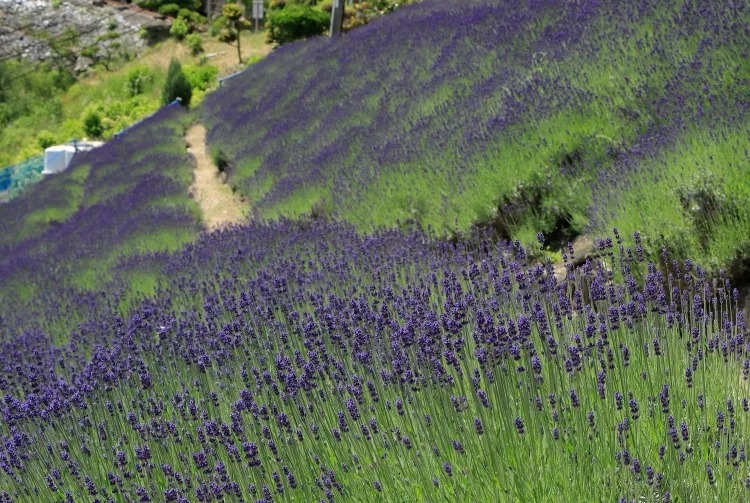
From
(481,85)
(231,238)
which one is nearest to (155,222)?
(231,238)

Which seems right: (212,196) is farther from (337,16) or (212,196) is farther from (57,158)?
(57,158)

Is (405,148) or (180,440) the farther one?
(405,148)

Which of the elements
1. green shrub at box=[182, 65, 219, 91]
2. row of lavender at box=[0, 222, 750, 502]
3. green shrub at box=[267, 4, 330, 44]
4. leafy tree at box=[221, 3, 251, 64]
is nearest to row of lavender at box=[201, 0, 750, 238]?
row of lavender at box=[0, 222, 750, 502]

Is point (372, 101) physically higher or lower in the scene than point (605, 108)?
lower

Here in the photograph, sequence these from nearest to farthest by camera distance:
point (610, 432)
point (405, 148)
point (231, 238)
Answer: point (610, 432), point (231, 238), point (405, 148)

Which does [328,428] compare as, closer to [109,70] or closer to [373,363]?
[373,363]

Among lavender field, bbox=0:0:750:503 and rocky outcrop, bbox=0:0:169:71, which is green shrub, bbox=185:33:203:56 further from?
lavender field, bbox=0:0:750:503
